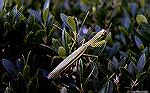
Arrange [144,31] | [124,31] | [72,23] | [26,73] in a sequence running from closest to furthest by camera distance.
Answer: [26,73], [72,23], [144,31], [124,31]

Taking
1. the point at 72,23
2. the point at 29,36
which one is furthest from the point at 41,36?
the point at 72,23

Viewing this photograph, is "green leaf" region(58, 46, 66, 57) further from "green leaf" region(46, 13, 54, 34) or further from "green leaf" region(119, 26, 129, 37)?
"green leaf" region(119, 26, 129, 37)

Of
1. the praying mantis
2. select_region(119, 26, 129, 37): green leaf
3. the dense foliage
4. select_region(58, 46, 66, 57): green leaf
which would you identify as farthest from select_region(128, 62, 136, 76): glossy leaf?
select_region(119, 26, 129, 37): green leaf

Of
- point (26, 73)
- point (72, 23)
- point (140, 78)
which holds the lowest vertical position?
point (140, 78)

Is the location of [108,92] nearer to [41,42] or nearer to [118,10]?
[41,42]

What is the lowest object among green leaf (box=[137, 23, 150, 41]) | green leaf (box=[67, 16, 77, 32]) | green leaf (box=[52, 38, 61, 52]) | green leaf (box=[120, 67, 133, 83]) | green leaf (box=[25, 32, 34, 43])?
green leaf (box=[120, 67, 133, 83])

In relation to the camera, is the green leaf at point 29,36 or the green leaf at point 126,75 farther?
the green leaf at point 29,36

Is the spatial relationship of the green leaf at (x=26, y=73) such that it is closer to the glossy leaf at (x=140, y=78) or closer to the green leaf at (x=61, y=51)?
the green leaf at (x=61, y=51)

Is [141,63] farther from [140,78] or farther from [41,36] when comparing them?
[41,36]

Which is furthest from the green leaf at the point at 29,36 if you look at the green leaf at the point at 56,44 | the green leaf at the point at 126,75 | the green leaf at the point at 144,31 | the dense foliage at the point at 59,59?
the green leaf at the point at 144,31
